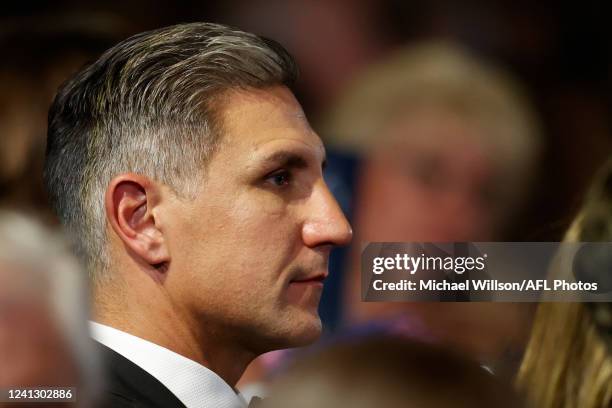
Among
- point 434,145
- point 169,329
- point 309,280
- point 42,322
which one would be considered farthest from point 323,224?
point 434,145

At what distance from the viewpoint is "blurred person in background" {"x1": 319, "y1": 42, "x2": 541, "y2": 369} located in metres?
2.01

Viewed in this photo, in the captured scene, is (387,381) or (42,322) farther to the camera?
(42,322)

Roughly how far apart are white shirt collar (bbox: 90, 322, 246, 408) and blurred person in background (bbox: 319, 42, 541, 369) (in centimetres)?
56

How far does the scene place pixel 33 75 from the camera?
6.29ft

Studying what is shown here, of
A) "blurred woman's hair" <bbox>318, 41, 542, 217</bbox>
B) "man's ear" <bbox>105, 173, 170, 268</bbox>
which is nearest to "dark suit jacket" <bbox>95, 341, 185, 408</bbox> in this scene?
"man's ear" <bbox>105, 173, 170, 268</bbox>

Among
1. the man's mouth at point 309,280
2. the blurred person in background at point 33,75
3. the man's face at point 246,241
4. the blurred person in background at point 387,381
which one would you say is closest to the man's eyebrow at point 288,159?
the man's face at point 246,241

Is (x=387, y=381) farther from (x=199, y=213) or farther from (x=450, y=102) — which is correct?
(x=450, y=102)

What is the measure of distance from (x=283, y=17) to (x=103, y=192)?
0.63 meters

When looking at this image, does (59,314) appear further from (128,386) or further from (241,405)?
(241,405)

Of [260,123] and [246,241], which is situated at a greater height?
[260,123]

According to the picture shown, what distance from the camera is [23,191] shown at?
1.78 meters

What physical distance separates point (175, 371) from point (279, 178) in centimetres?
26

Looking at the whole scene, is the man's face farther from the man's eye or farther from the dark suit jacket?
the dark suit jacket

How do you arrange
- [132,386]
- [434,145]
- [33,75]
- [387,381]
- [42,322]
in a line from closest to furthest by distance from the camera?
[387,381] < [42,322] < [132,386] < [33,75] < [434,145]
